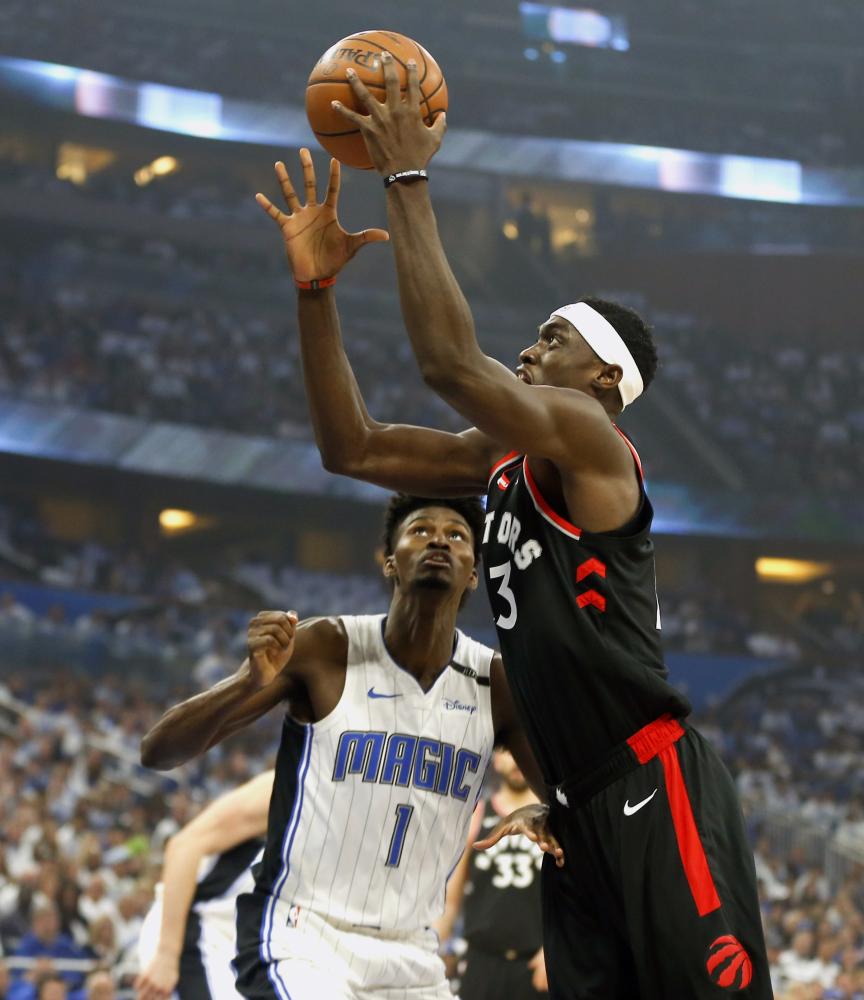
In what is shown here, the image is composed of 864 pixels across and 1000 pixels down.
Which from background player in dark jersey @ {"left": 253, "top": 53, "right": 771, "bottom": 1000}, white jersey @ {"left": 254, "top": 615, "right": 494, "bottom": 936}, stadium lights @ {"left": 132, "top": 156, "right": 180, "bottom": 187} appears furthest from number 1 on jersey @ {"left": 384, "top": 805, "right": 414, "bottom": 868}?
stadium lights @ {"left": 132, "top": 156, "right": 180, "bottom": 187}

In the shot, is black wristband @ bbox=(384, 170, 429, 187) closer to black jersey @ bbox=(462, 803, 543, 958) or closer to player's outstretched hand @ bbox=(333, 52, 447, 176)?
player's outstretched hand @ bbox=(333, 52, 447, 176)

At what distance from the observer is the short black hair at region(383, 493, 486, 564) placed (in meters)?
4.05

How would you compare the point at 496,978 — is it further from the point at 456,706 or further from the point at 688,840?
the point at 688,840

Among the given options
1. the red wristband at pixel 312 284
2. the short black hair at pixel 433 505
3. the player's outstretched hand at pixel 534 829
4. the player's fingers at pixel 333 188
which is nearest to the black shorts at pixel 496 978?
the short black hair at pixel 433 505

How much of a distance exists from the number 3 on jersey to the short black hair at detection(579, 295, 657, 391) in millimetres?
620

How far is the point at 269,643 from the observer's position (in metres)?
3.23

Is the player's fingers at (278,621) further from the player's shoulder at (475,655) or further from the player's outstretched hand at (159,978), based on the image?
the player's outstretched hand at (159,978)

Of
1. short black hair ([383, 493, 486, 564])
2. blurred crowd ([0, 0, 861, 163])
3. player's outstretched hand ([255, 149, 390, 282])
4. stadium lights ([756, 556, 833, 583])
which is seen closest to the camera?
player's outstretched hand ([255, 149, 390, 282])

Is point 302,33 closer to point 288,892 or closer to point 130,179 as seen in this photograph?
point 130,179

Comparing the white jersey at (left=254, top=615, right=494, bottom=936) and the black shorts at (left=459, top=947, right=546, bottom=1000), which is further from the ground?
the white jersey at (left=254, top=615, right=494, bottom=936)

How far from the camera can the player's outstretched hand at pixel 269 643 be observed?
3.23 meters

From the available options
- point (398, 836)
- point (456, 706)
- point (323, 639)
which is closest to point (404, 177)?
point (323, 639)

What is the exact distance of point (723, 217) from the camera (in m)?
31.3

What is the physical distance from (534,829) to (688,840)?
39cm
